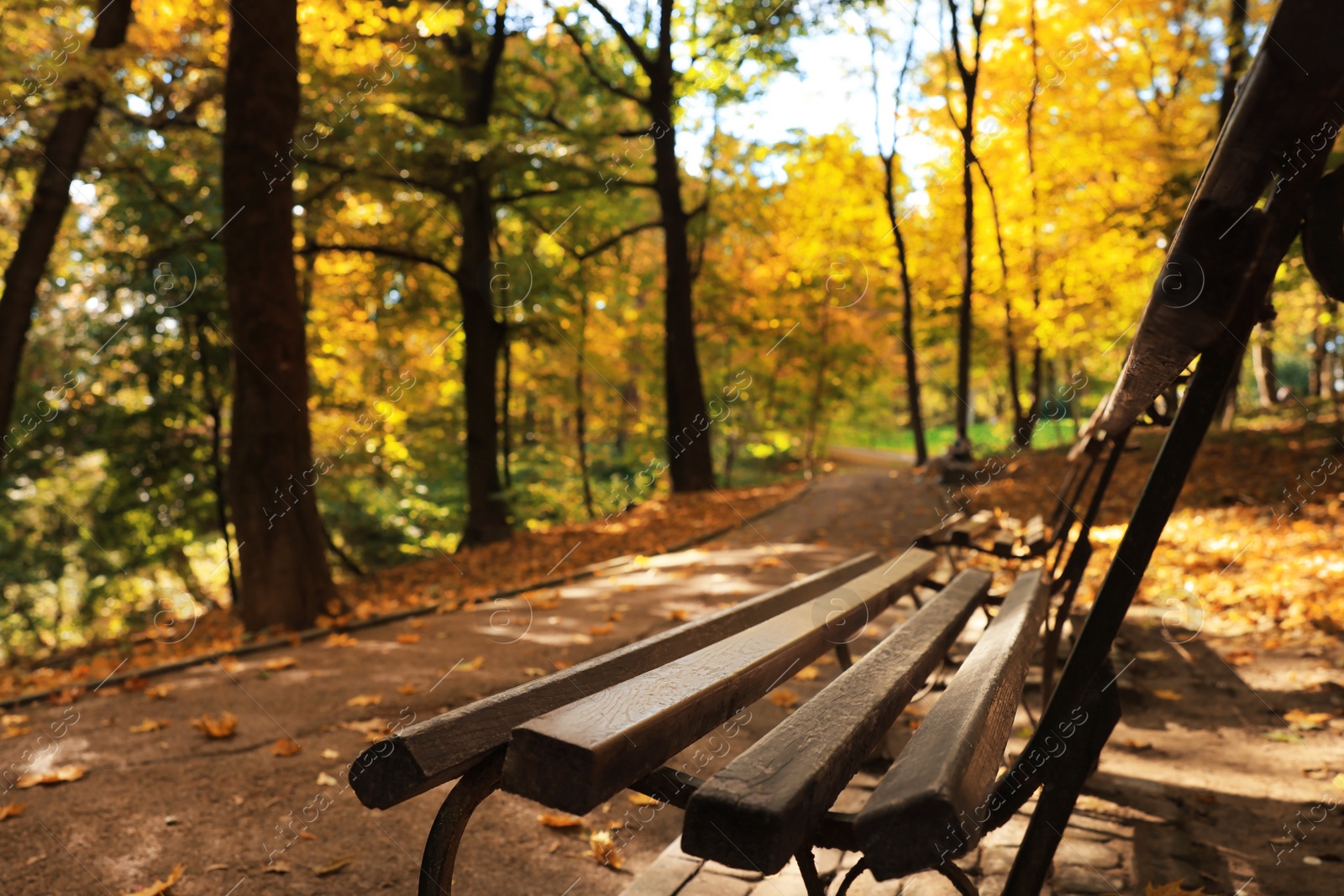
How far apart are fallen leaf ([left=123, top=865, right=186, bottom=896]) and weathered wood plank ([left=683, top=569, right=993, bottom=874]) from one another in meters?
2.11

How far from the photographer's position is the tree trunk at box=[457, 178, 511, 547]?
11.1 meters

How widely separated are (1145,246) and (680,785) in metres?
11.0

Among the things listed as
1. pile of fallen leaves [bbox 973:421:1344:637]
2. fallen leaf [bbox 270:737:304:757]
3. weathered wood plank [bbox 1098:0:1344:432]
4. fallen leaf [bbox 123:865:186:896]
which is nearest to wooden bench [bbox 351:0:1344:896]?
weathered wood plank [bbox 1098:0:1344:432]

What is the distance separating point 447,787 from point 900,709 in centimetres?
221

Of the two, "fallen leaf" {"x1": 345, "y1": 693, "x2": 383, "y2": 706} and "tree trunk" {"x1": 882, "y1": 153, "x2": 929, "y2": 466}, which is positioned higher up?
"tree trunk" {"x1": 882, "y1": 153, "x2": 929, "y2": 466}

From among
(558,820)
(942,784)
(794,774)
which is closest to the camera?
(942,784)

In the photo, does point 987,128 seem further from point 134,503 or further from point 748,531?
point 134,503

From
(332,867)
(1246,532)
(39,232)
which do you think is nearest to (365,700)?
(332,867)

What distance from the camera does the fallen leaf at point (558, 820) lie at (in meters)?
2.82

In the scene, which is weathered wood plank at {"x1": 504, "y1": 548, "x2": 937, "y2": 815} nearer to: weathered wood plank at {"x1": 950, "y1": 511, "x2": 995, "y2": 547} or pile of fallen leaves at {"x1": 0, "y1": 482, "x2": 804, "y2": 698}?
weathered wood plank at {"x1": 950, "y1": 511, "x2": 995, "y2": 547}

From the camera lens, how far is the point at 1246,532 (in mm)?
6566

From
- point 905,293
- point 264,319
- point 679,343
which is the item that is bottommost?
point 264,319

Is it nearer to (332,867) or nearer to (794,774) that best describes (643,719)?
(794,774)

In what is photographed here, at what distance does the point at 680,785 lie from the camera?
1.57m
